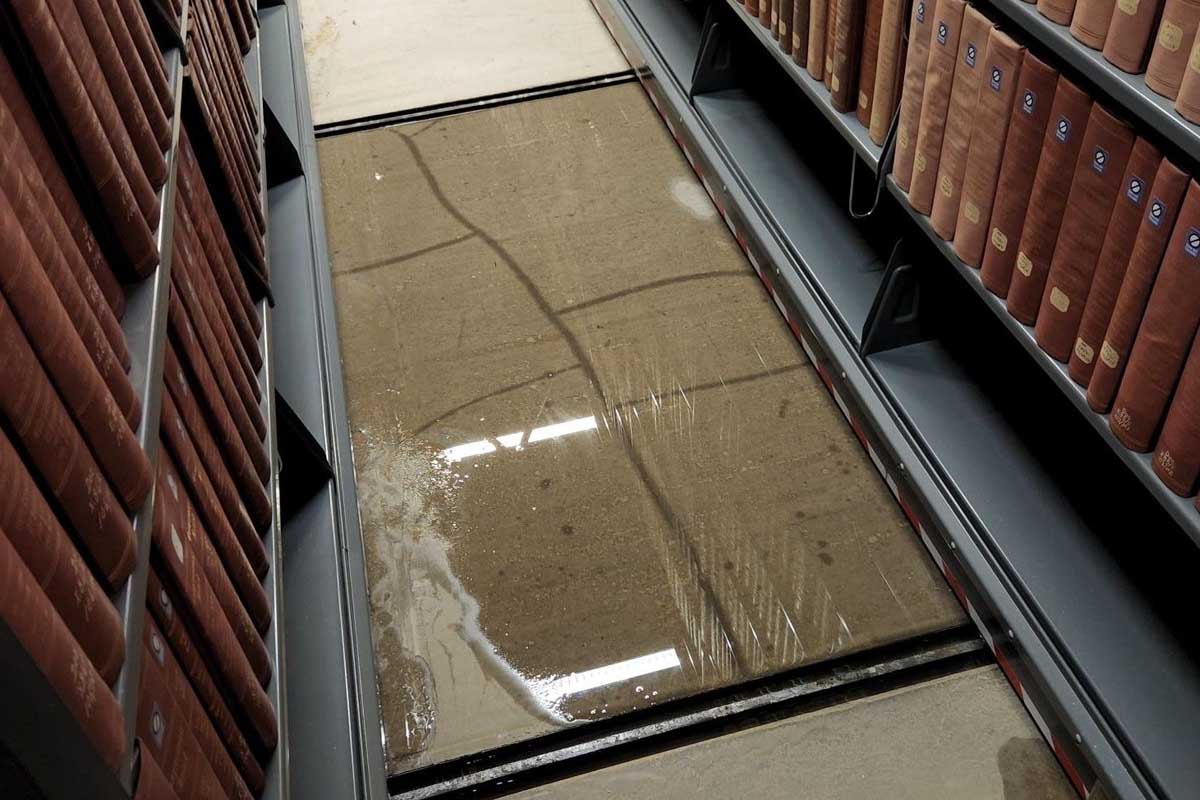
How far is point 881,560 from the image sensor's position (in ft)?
6.66

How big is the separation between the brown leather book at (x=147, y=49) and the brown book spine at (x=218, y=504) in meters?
0.50

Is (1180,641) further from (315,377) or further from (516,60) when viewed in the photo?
(516,60)

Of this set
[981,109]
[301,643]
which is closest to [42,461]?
[301,643]

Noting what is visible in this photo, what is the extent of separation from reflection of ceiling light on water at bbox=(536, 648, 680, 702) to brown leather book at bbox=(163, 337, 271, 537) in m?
0.57

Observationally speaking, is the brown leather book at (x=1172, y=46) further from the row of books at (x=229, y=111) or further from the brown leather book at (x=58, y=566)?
the row of books at (x=229, y=111)

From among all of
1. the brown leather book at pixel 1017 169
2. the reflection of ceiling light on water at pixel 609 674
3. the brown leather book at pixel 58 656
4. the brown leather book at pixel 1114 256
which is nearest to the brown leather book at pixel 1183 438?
the brown leather book at pixel 1114 256

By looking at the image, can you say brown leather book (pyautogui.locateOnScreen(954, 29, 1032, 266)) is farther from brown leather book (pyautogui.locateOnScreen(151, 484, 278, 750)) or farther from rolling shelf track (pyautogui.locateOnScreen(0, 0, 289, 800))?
brown leather book (pyautogui.locateOnScreen(151, 484, 278, 750))

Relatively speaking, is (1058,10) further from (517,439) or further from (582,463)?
(517,439)

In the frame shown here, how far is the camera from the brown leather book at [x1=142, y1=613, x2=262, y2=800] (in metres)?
1.06

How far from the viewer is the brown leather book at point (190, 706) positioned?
106 centimetres

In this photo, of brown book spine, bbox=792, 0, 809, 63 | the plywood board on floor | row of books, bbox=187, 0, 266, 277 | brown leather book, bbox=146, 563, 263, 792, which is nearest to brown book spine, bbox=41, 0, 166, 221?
brown leather book, bbox=146, 563, 263, 792

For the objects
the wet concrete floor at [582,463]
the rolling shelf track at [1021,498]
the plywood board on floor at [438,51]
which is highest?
the rolling shelf track at [1021,498]

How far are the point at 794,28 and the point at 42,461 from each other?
208 centimetres

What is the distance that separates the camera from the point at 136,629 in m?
0.90
